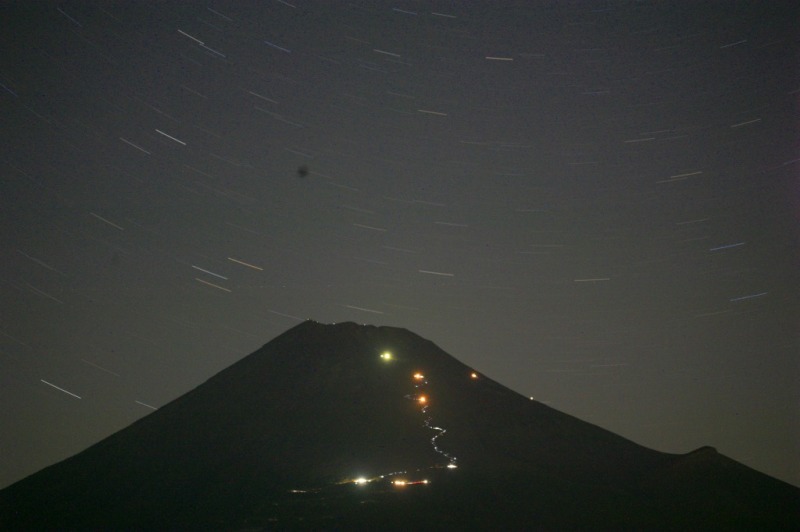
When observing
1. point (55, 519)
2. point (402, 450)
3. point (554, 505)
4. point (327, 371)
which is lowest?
point (55, 519)

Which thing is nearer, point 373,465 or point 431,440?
point 373,465

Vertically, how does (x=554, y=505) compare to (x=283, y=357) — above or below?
below

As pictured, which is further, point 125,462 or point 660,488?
point 125,462

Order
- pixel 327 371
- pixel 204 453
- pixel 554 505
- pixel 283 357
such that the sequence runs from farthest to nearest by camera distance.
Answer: pixel 283 357
pixel 327 371
pixel 204 453
pixel 554 505

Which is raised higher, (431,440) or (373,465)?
(431,440)

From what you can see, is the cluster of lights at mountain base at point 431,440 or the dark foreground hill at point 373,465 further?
the cluster of lights at mountain base at point 431,440

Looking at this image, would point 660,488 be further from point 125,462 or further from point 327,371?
point 125,462

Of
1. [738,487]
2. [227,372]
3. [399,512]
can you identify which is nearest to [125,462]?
[227,372]

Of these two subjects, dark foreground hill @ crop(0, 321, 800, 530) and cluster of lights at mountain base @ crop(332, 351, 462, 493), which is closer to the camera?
dark foreground hill @ crop(0, 321, 800, 530)
